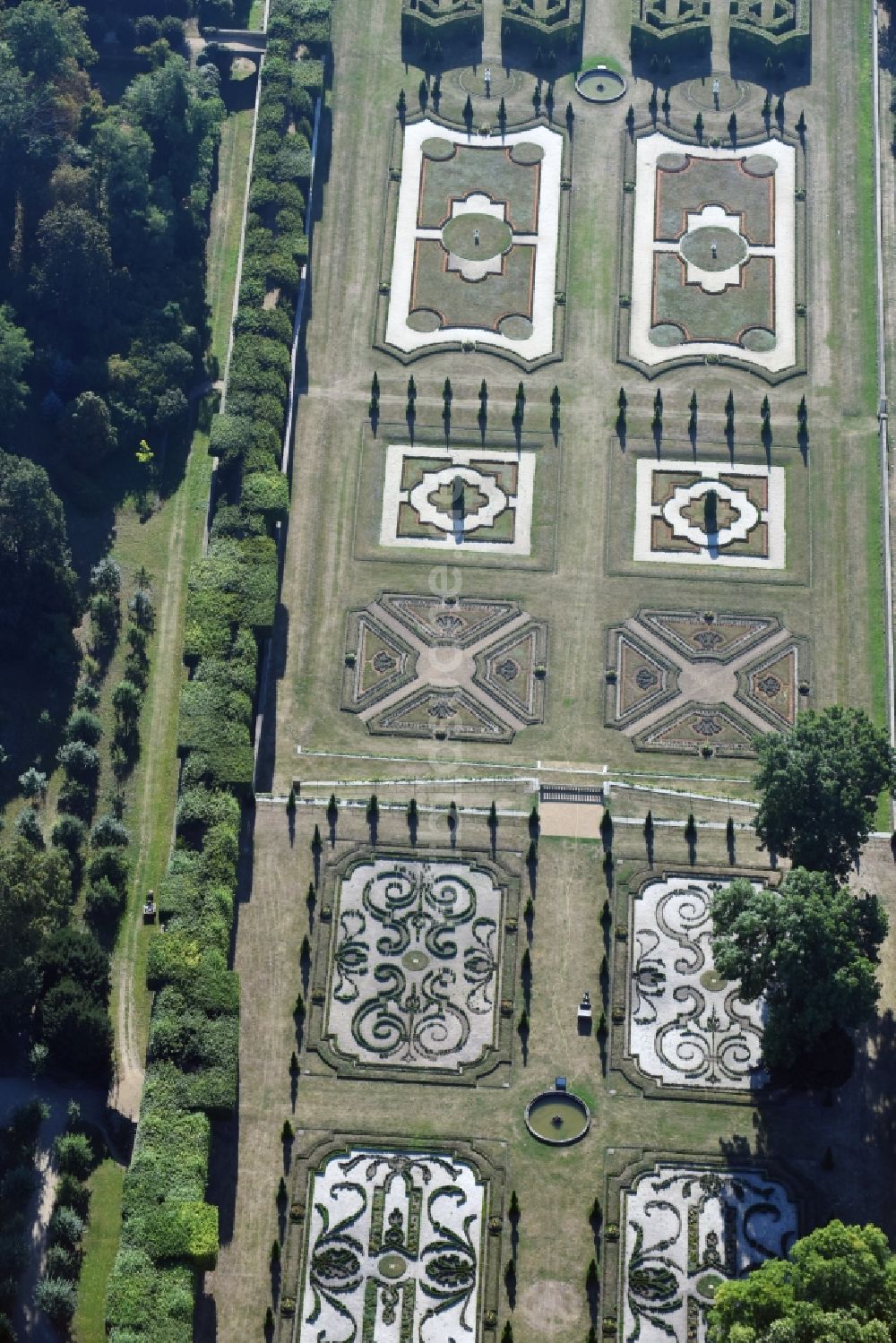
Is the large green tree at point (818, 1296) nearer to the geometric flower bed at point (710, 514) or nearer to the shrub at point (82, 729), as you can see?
the shrub at point (82, 729)

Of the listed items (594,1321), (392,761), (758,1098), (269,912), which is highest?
(392,761)

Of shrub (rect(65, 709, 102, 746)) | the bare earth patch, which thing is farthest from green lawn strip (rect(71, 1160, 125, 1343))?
shrub (rect(65, 709, 102, 746))

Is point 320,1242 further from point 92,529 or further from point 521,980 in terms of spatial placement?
point 92,529

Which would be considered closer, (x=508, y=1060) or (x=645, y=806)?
(x=508, y=1060)

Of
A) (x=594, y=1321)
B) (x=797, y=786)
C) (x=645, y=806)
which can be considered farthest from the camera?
(x=645, y=806)

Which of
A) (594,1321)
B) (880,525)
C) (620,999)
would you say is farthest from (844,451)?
(594,1321)

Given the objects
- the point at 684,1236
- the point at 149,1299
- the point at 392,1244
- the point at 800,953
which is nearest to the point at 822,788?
the point at 800,953
